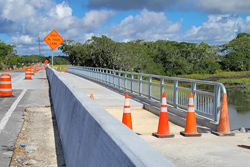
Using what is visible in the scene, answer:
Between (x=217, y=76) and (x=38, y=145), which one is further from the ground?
(x=38, y=145)

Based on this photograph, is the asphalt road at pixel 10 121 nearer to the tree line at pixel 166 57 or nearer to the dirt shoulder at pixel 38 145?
the dirt shoulder at pixel 38 145

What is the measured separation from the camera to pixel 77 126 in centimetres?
575

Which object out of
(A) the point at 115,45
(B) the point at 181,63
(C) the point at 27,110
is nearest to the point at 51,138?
(C) the point at 27,110

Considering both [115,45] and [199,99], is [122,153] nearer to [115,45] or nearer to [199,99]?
[199,99]

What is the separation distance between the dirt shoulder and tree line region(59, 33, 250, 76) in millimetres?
64754

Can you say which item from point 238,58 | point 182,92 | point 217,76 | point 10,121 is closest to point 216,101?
point 182,92

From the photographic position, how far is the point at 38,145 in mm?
7887

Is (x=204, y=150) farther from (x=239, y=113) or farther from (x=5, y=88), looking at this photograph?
(x=239, y=113)

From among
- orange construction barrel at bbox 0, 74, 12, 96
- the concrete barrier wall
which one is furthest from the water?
the concrete barrier wall

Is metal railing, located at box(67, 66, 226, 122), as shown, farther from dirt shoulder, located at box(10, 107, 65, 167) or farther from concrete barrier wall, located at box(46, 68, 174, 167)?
concrete barrier wall, located at box(46, 68, 174, 167)

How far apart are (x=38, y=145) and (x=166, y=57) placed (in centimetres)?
7911

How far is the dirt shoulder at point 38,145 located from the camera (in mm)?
6647

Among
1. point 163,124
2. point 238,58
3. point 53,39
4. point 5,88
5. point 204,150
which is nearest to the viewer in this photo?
point 204,150

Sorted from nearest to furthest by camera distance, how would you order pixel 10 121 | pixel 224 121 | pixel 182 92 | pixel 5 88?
pixel 224 121 < pixel 10 121 < pixel 182 92 < pixel 5 88
